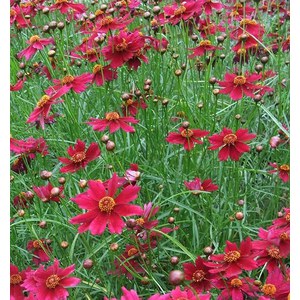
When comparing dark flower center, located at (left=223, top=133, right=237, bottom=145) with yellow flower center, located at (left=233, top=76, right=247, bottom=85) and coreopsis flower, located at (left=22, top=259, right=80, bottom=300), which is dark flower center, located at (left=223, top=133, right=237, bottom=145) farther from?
coreopsis flower, located at (left=22, top=259, right=80, bottom=300)

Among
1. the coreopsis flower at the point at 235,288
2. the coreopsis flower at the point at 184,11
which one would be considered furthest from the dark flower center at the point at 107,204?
the coreopsis flower at the point at 184,11

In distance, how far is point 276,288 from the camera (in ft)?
2.75

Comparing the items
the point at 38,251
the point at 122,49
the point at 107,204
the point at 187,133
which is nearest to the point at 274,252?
the point at 107,204

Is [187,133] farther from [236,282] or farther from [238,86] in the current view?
[236,282]

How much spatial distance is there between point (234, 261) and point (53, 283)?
0.97 feet

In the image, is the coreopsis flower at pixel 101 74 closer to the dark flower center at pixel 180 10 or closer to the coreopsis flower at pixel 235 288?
the dark flower center at pixel 180 10

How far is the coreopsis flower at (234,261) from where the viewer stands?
876mm

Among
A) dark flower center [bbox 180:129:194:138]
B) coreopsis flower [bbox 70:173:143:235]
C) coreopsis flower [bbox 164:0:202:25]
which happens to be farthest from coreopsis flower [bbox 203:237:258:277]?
coreopsis flower [bbox 164:0:202:25]

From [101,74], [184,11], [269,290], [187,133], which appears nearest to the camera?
[269,290]

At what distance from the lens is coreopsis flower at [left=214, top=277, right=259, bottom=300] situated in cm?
87

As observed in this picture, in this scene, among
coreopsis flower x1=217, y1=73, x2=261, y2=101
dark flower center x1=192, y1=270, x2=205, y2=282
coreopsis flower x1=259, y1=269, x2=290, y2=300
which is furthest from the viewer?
coreopsis flower x1=217, y1=73, x2=261, y2=101

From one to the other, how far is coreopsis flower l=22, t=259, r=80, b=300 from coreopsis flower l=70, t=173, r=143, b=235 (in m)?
0.08
